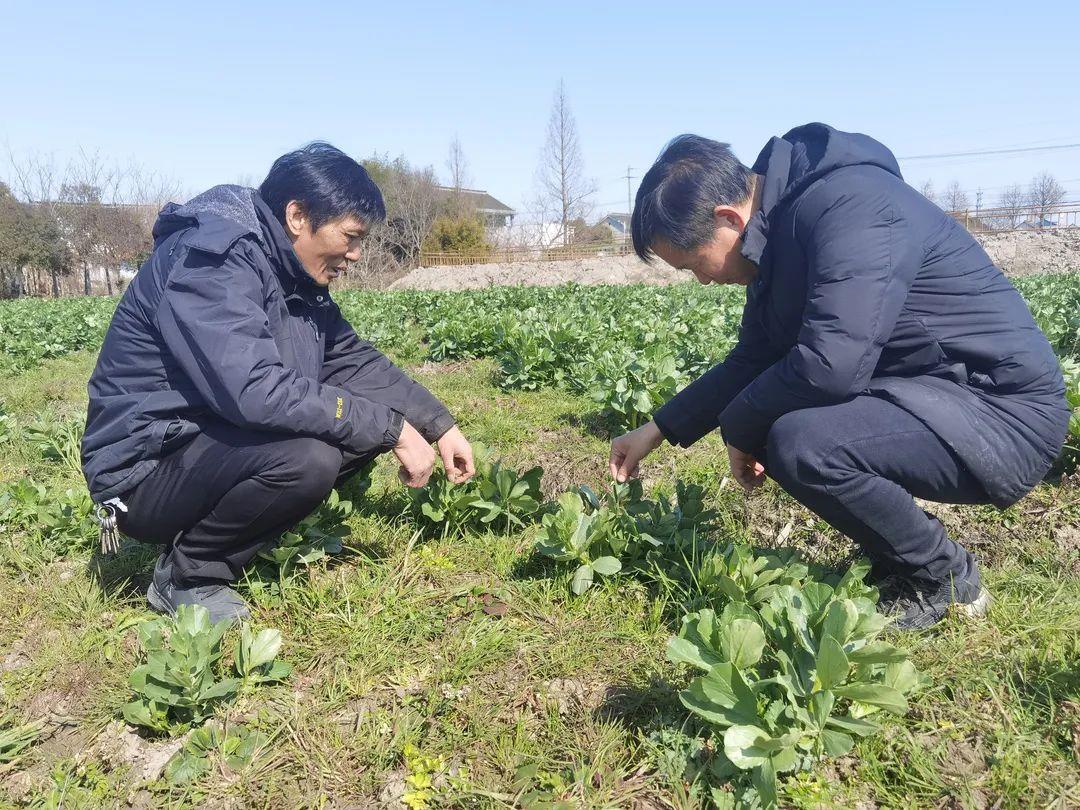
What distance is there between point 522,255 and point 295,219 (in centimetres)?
4553

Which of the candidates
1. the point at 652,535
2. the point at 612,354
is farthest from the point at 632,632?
the point at 612,354

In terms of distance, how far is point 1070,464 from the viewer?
142 inches

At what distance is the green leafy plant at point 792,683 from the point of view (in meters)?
1.67

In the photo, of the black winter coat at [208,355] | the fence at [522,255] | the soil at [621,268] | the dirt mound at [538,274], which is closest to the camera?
the black winter coat at [208,355]

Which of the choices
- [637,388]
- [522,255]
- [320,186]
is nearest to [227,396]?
[320,186]

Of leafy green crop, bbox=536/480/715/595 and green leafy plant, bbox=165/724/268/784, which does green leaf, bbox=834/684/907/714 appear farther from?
green leafy plant, bbox=165/724/268/784

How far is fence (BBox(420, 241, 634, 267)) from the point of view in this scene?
1726 inches

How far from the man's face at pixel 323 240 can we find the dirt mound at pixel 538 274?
31.9 meters

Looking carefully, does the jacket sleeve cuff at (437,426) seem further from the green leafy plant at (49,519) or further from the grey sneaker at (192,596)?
the green leafy plant at (49,519)

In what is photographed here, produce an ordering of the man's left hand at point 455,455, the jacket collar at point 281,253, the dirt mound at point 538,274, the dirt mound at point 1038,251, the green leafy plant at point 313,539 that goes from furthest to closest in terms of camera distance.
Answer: the dirt mound at point 538,274, the dirt mound at point 1038,251, the man's left hand at point 455,455, the green leafy plant at point 313,539, the jacket collar at point 281,253

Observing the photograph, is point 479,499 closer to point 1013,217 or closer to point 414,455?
point 414,455

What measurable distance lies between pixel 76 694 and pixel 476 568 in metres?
1.38

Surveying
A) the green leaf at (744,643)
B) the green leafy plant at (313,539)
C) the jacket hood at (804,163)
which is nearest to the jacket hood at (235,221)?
the green leafy plant at (313,539)

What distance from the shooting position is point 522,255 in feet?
155
